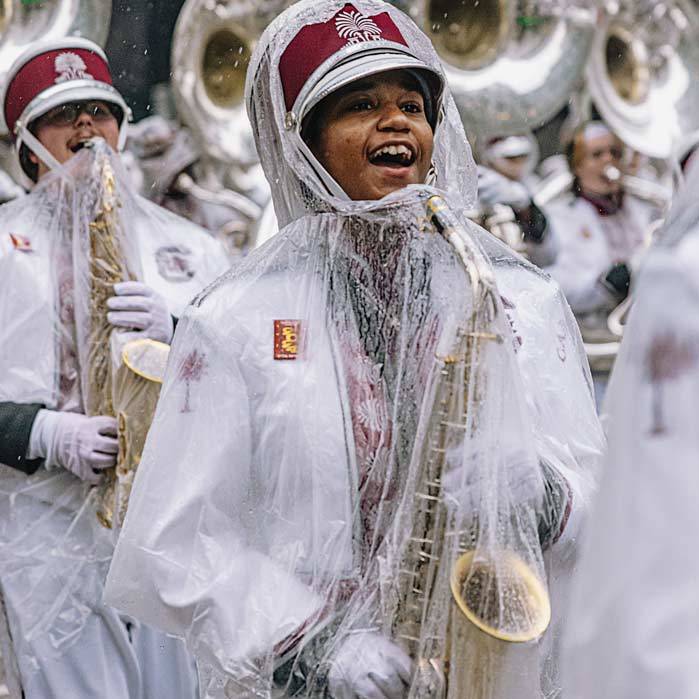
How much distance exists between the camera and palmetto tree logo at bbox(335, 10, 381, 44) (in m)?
3.04

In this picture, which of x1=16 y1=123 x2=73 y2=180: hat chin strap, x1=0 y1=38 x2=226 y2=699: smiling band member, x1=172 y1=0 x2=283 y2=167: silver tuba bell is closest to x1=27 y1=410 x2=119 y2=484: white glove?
x1=0 y1=38 x2=226 y2=699: smiling band member

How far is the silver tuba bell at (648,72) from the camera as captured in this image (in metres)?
13.5

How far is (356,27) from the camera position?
3076 millimetres

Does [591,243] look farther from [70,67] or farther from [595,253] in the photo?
[70,67]

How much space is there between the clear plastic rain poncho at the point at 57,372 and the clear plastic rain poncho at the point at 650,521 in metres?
2.65

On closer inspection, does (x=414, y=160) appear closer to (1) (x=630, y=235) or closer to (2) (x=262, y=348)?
(2) (x=262, y=348)

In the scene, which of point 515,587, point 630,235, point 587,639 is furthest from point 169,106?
point 587,639

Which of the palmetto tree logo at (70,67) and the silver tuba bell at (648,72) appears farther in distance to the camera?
the silver tuba bell at (648,72)

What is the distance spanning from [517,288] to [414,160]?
0.97ft

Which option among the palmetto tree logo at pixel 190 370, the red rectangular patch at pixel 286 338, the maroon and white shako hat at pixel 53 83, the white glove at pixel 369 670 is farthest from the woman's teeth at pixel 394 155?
the maroon and white shako hat at pixel 53 83

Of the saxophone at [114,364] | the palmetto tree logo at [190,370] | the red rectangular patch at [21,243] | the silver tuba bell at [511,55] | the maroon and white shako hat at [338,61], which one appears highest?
the maroon and white shako hat at [338,61]

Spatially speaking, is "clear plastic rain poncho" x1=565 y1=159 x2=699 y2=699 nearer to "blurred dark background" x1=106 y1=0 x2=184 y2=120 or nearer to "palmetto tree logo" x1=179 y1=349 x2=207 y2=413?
"palmetto tree logo" x1=179 y1=349 x2=207 y2=413

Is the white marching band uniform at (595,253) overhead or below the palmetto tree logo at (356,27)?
below

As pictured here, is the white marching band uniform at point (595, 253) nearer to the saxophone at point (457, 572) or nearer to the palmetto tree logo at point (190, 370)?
the palmetto tree logo at point (190, 370)
